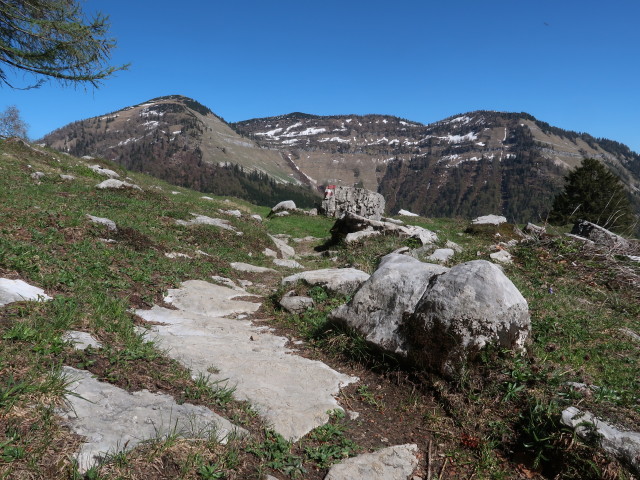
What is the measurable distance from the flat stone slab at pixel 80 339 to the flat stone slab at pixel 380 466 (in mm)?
3558

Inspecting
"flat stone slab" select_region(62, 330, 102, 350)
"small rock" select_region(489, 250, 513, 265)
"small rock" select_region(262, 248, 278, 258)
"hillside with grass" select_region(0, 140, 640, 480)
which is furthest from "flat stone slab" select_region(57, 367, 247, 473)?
"small rock" select_region(262, 248, 278, 258)

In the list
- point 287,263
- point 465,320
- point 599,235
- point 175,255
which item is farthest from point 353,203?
point 465,320

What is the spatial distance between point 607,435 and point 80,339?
21.3 feet

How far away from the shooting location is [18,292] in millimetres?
6176

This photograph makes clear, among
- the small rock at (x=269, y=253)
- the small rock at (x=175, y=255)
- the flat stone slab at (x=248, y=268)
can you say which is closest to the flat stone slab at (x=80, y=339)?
the small rock at (x=175, y=255)

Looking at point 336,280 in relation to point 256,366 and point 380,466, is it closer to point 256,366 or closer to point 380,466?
point 256,366

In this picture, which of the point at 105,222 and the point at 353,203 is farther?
the point at 353,203

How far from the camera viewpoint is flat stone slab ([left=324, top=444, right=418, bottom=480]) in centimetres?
402

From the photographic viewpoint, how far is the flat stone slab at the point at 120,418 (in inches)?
134

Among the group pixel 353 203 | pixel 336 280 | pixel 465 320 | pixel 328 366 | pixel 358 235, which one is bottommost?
pixel 328 366

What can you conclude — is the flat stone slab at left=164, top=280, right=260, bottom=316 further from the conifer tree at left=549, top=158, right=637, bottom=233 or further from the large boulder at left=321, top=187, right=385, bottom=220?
the conifer tree at left=549, top=158, right=637, bottom=233

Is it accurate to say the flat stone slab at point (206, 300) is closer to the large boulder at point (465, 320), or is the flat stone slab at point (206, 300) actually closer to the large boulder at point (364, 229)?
the large boulder at point (465, 320)

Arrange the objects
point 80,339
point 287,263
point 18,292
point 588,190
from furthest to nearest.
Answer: point 588,190 < point 287,263 < point 18,292 < point 80,339

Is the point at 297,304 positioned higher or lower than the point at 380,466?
higher
